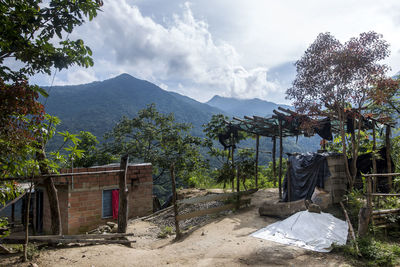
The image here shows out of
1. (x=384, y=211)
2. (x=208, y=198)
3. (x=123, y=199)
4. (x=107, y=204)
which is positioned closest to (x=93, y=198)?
(x=107, y=204)

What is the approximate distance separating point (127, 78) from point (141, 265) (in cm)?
14717

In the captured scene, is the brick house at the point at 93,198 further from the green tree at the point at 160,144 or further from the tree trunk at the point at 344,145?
the tree trunk at the point at 344,145

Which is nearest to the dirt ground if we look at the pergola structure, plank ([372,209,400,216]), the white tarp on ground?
the white tarp on ground

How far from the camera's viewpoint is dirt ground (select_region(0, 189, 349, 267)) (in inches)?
183

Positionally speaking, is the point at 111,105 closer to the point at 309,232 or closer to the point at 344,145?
the point at 344,145

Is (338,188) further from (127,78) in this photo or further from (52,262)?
(127,78)

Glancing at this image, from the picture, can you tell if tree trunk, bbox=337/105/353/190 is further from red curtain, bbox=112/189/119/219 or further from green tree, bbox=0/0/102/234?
red curtain, bbox=112/189/119/219

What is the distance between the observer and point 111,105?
336ft

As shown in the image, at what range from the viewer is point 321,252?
4988 millimetres

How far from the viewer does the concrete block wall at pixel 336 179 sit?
28.0 ft

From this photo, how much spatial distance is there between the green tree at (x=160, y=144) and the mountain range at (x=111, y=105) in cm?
5492

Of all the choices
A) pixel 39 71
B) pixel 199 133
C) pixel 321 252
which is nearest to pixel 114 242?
pixel 39 71

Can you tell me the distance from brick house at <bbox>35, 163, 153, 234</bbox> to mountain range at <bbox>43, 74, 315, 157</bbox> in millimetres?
64395

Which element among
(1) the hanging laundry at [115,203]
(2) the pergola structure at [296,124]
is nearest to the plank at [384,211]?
(2) the pergola structure at [296,124]
